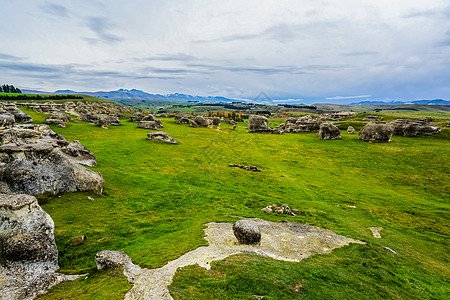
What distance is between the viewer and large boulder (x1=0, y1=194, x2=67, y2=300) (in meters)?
10.5

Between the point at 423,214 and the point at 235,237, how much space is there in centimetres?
2586

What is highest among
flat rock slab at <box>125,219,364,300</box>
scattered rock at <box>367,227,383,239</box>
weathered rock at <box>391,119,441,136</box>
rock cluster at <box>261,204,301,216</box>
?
weathered rock at <box>391,119,441,136</box>

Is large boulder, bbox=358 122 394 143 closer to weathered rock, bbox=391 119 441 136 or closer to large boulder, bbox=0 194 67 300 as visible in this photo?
weathered rock, bbox=391 119 441 136

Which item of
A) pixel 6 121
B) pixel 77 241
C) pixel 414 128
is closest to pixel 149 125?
pixel 6 121

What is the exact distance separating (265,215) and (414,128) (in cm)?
7388

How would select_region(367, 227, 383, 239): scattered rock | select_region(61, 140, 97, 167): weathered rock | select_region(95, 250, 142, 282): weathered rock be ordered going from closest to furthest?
select_region(95, 250, 142, 282): weathered rock < select_region(367, 227, 383, 239): scattered rock < select_region(61, 140, 97, 167): weathered rock

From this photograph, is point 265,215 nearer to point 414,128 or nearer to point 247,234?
point 247,234

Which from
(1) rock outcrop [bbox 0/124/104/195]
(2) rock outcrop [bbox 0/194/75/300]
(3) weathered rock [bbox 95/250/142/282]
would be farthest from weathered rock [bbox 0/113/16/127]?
(3) weathered rock [bbox 95/250/142/282]

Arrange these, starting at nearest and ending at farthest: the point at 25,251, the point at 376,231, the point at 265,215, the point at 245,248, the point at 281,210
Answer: the point at 25,251 → the point at 245,248 → the point at 376,231 → the point at 265,215 → the point at 281,210

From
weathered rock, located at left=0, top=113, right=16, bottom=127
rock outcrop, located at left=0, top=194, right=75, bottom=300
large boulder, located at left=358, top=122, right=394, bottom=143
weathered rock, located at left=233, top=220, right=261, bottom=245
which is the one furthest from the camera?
large boulder, located at left=358, top=122, right=394, bottom=143

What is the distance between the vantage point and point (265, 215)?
2328cm

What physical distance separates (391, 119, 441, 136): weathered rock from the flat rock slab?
71.8m

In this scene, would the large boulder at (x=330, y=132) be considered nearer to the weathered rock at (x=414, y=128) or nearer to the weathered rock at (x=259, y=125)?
the weathered rock at (x=414, y=128)

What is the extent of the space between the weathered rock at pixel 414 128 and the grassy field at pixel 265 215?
1501cm
